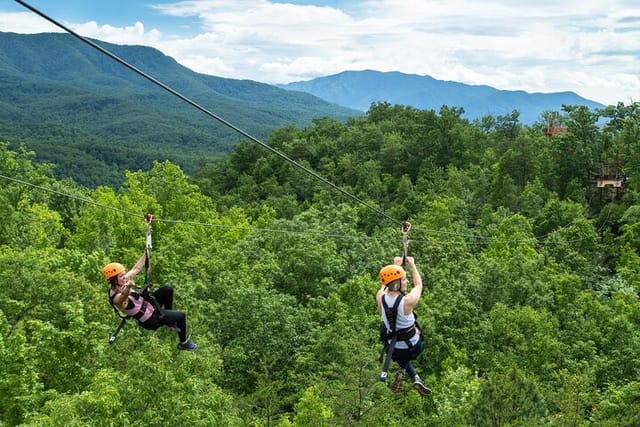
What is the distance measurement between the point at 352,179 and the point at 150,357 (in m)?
59.4

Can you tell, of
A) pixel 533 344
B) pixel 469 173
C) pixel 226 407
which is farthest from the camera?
pixel 469 173

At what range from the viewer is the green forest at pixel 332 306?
18.9 meters

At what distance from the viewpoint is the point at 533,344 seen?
2914 centimetres

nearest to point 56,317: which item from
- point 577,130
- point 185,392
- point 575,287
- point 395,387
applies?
point 185,392

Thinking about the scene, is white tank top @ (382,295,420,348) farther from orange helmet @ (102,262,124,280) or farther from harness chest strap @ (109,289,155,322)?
orange helmet @ (102,262,124,280)

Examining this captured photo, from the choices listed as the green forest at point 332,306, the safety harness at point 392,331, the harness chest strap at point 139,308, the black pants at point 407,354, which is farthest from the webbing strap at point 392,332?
the harness chest strap at point 139,308

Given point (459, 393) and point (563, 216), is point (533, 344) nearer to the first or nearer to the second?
point (459, 393)

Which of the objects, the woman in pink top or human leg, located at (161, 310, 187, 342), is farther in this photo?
human leg, located at (161, 310, 187, 342)

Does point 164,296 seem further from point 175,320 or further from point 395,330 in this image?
point 395,330

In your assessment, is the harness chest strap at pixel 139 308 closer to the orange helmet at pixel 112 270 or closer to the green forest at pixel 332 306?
the orange helmet at pixel 112 270

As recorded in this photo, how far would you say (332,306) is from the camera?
31109 millimetres

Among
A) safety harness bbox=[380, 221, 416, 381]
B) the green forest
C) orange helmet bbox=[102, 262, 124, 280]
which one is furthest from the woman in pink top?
safety harness bbox=[380, 221, 416, 381]

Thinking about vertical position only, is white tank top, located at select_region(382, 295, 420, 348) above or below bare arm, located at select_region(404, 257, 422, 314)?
below

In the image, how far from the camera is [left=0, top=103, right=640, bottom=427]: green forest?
18.9m
